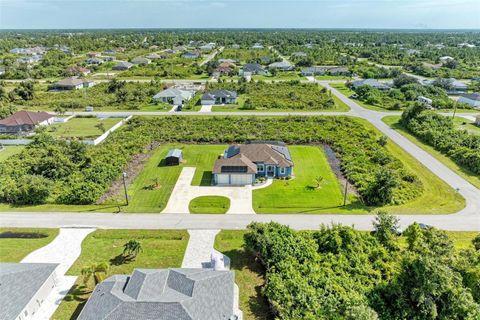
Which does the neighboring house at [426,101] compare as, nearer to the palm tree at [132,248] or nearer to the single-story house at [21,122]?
the palm tree at [132,248]

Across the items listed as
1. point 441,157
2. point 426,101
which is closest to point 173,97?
point 441,157

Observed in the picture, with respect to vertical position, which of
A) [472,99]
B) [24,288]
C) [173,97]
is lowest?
[24,288]

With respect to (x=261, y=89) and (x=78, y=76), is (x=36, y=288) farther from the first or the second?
(x=78, y=76)

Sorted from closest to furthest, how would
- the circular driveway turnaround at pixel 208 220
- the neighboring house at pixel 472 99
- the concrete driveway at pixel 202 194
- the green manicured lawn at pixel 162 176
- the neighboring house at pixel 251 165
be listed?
the circular driveway turnaround at pixel 208 220 → the concrete driveway at pixel 202 194 → the green manicured lawn at pixel 162 176 → the neighboring house at pixel 251 165 → the neighboring house at pixel 472 99

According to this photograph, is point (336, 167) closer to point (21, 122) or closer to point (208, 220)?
point (208, 220)

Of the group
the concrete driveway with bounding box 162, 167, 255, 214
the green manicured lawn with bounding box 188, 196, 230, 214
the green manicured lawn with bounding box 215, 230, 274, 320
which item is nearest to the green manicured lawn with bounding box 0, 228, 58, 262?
the concrete driveway with bounding box 162, 167, 255, 214

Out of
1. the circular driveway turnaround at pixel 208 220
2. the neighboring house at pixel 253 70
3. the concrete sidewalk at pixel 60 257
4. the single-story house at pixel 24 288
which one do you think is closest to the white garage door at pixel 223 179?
the circular driveway turnaround at pixel 208 220
